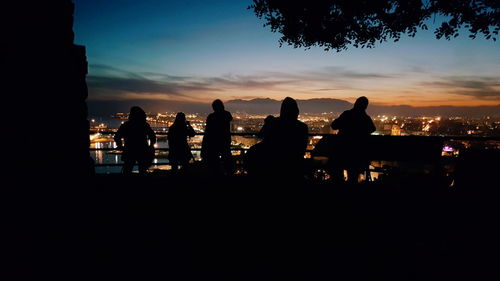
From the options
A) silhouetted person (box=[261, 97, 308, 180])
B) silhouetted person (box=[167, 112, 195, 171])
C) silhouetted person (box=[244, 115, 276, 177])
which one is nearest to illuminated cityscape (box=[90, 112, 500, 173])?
silhouetted person (box=[167, 112, 195, 171])

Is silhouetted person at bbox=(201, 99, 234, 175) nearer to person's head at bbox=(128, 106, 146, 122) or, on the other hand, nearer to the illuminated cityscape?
the illuminated cityscape

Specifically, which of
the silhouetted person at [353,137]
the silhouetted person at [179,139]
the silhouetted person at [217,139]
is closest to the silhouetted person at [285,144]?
the silhouetted person at [353,137]

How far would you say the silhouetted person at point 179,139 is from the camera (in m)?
6.38

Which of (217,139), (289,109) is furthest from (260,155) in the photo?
Answer: (217,139)

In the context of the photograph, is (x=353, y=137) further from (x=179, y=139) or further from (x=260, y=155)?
(x=179, y=139)

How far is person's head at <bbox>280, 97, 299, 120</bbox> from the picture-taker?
2949mm

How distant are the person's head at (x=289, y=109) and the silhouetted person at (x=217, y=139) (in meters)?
2.78

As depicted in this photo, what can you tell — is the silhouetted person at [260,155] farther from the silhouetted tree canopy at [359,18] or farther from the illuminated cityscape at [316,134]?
the silhouetted tree canopy at [359,18]

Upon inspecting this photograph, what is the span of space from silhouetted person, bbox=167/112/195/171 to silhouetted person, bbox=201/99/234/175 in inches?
33.5

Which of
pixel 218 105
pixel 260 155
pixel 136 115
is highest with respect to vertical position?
pixel 218 105

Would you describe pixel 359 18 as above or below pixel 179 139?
above

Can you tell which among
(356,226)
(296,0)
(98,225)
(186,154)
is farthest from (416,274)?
(296,0)

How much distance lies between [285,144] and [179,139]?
4135 millimetres

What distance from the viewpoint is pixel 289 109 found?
2947mm
